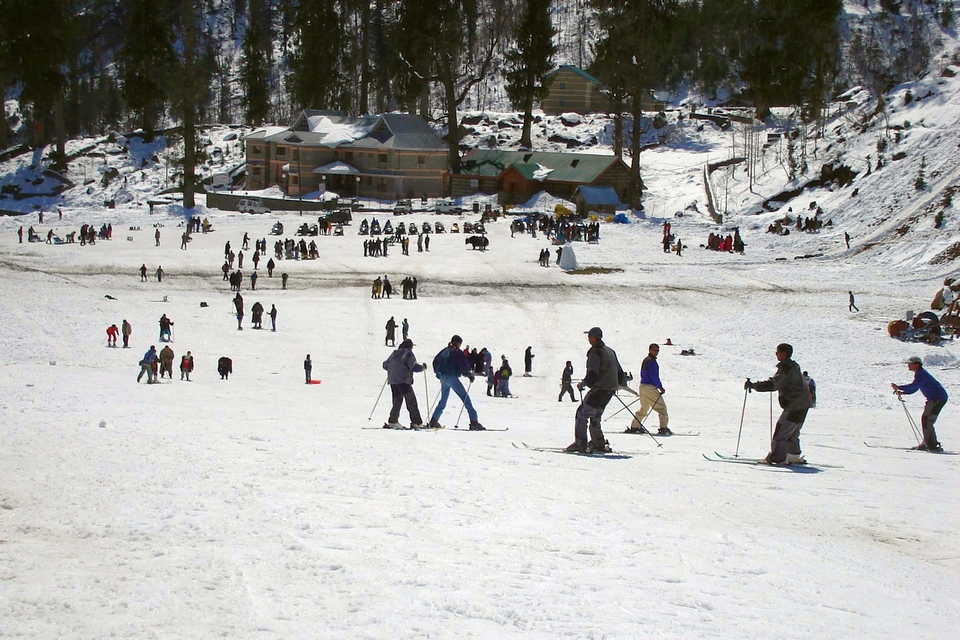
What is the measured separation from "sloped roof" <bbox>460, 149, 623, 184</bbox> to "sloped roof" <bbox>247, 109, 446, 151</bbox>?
2918 millimetres

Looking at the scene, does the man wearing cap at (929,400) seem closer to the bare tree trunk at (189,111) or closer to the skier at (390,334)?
the skier at (390,334)

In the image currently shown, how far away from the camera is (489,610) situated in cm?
545

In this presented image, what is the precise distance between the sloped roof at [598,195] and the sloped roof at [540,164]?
119cm

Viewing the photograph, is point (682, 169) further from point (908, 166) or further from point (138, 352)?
point (138, 352)

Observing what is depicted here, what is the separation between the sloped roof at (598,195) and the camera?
200 ft

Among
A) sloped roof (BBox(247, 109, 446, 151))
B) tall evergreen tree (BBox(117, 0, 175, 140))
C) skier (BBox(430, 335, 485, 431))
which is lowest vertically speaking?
skier (BBox(430, 335, 485, 431))

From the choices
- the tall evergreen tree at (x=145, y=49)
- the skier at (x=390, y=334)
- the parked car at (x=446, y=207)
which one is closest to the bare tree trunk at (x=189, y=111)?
the tall evergreen tree at (x=145, y=49)

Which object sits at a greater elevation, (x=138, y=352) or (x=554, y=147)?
(x=554, y=147)

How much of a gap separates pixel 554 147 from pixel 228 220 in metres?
29.9

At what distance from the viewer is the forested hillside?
6222 cm

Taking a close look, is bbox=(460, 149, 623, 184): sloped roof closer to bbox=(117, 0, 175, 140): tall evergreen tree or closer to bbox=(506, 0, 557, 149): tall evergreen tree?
bbox=(506, 0, 557, 149): tall evergreen tree

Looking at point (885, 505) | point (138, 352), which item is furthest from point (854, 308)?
point (885, 505)

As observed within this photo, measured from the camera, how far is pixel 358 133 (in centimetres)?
6950

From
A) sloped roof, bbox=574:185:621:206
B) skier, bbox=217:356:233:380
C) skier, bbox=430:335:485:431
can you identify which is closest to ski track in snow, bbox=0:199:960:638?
skier, bbox=430:335:485:431
